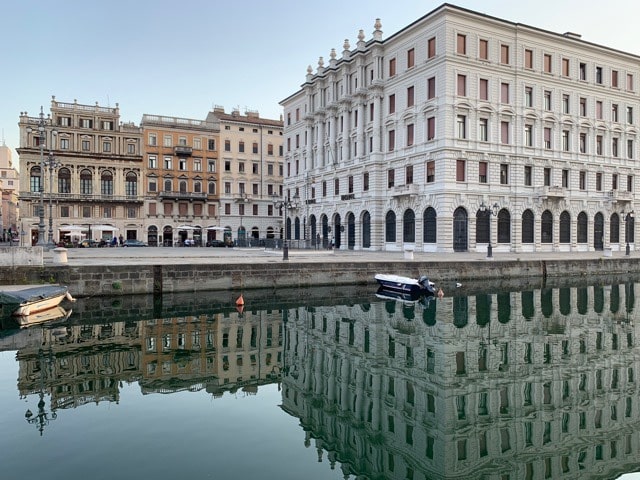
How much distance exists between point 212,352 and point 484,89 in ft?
125

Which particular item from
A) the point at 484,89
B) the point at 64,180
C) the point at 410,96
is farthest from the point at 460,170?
the point at 64,180

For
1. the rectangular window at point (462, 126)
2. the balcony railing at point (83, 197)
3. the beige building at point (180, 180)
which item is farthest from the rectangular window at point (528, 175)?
the balcony railing at point (83, 197)

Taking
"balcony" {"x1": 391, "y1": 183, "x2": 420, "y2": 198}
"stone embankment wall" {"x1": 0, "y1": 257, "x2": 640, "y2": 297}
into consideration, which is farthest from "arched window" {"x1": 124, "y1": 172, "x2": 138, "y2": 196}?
"stone embankment wall" {"x1": 0, "y1": 257, "x2": 640, "y2": 297}

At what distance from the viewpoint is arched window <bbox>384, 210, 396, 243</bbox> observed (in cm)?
4950

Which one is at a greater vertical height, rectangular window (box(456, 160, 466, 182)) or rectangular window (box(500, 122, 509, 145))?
rectangular window (box(500, 122, 509, 145))

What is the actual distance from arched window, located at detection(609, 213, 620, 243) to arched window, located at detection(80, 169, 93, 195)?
63.6 metres

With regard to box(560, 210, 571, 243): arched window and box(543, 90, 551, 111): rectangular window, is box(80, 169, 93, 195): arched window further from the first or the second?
box(560, 210, 571, 243): arched window

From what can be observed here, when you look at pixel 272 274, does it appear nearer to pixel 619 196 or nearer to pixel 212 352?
pixel 212 352

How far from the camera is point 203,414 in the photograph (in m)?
10.4

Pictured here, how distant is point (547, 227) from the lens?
47.9 metres

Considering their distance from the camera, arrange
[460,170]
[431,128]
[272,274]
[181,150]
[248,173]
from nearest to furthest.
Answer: [272,274] → [460,170] → [431,128] → [181,150] → [248,173]

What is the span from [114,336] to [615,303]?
24152 mm

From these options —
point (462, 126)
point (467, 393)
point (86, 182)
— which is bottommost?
point (467, 393)

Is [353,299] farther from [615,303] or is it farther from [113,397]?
[113,397]
